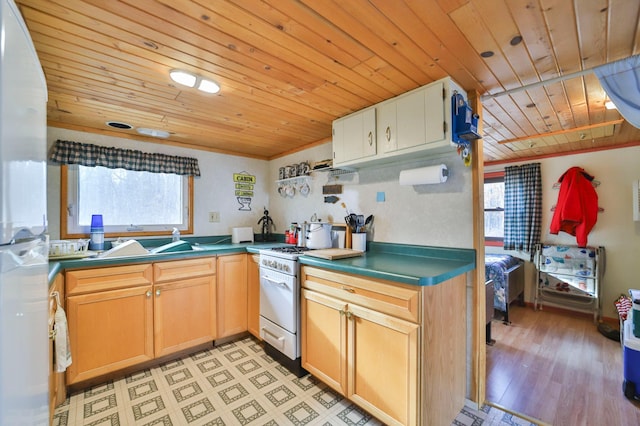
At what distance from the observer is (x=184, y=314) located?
235 centimetres

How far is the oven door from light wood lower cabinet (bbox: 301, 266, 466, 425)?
0.63 ft

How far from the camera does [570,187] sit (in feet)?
11.4

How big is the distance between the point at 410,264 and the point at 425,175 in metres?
0.62

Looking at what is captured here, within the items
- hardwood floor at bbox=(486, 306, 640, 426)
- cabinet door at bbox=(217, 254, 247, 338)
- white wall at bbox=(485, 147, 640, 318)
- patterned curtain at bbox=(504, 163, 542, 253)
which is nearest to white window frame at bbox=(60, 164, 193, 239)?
cabinet door at bbox=(217, 254, 247, 338)

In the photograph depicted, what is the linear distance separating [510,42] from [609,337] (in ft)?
11.0

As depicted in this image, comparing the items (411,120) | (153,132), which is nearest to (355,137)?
(411,120)

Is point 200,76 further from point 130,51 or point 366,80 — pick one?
point 366,80

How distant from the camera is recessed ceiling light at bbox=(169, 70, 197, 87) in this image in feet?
5.20

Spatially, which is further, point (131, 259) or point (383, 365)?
point (131, 259)

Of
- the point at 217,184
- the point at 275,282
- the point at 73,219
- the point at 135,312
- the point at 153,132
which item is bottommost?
the point at 135,312

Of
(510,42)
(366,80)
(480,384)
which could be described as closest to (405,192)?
(366,80)

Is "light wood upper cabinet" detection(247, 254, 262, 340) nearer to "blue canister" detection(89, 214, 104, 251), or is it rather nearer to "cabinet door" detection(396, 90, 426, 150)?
"blue canister" detection(89, 214, 104, 251)

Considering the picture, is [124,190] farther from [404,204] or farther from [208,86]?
[404,204]

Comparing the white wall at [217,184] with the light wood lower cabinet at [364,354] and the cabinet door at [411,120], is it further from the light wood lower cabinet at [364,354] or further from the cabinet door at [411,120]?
the cabinet door at [411,120]
